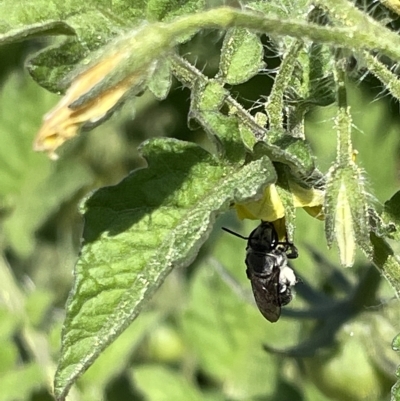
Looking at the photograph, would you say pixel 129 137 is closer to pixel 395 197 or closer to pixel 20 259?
pixel 20 259

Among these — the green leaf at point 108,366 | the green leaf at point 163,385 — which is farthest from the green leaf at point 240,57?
the green leaf at point 163,385

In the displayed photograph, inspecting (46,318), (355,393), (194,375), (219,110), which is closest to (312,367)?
(355,393)

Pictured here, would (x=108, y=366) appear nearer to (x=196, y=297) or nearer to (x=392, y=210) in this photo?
(x=196, y=297)

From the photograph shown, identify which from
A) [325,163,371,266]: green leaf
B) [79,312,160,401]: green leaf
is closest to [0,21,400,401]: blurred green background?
[79,312,160,401]: green leaf

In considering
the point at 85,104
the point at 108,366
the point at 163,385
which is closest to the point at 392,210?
the point at 85,104

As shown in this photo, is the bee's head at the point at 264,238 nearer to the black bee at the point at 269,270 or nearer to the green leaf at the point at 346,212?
the black bee at the point at 269,270

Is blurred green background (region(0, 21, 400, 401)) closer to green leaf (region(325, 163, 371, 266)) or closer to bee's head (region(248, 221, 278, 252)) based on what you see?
bee's head (region(248, 221, 278, 252))

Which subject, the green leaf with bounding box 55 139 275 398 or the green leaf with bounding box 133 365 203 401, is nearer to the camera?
the green leaf with bounding box 55 139 275 398
